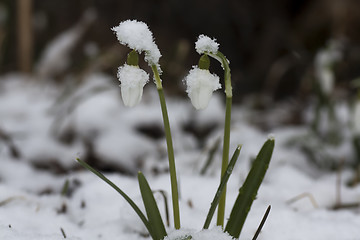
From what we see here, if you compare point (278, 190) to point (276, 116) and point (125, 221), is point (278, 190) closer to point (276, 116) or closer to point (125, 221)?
point (125, 221)

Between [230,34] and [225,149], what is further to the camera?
[230,34]

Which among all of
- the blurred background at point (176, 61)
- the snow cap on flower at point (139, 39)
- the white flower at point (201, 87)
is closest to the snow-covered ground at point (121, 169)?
the blurred background at point (176, 61)

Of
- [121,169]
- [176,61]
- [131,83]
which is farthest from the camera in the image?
[176,61]

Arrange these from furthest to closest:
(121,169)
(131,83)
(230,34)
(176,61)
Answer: (230,34)
(176,61)
(121,169)
(131,83)

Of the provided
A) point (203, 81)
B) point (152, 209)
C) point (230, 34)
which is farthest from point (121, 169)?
point (230, 34)

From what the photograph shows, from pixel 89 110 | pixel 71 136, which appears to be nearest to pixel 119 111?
pixel 89 110

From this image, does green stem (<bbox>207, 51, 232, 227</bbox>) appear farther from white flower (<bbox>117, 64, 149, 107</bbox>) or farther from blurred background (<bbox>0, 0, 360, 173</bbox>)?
blurred background (<bbox>0, 0, 360, 173</bbox>)

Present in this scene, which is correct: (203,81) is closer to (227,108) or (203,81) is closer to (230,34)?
(227,108)

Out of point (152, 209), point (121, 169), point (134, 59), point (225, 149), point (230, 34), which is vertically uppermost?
point (230, 34)
